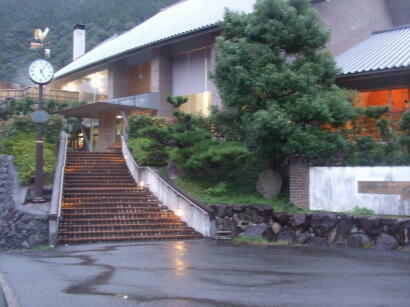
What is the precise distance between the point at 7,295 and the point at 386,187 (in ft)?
30.8

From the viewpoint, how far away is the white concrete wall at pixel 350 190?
41.8 ft

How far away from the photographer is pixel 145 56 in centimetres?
2708

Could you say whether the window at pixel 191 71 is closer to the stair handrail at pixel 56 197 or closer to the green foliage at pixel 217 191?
the stair handrail at pixel 56 197

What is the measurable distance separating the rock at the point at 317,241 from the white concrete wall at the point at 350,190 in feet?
3.46

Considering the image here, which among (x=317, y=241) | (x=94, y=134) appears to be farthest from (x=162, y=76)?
(x=317, y=241)

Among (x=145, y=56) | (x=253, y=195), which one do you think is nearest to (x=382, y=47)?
(x=253, y=195)

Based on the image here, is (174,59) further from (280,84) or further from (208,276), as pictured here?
(208,276)

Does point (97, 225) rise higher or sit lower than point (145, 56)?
lower

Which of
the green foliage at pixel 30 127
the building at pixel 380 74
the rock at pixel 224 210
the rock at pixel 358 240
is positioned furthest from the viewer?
the green foliage at pixel 30 127

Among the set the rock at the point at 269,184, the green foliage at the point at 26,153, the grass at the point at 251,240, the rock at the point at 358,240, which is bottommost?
the grass at the point at 251,240

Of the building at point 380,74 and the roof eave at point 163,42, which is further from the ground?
the roof eave at point 163,42

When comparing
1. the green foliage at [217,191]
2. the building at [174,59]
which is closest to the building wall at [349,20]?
the building at [174,59]

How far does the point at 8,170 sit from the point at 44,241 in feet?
16.0

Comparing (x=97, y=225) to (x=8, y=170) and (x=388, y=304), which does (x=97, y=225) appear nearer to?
(x=8, y=170)
